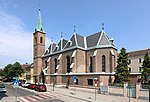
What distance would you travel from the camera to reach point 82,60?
46219 mm

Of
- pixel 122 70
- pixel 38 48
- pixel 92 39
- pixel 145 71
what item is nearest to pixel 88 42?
pixel 92 39

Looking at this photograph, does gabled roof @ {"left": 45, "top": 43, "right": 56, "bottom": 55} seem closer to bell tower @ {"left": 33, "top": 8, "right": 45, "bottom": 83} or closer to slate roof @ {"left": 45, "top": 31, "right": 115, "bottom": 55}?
bell tower @ {"left": 33, "top": 8, "right": 45, "bottom": 83}

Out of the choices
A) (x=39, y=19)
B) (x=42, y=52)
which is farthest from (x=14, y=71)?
(x=39, y=19)

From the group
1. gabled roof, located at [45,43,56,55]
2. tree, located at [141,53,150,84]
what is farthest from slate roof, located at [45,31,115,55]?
tree, located at [141,53,150,84]

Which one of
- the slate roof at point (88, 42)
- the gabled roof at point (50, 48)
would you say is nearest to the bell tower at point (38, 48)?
the gabled roof at point (50, 48)

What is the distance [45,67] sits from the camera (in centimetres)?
6072

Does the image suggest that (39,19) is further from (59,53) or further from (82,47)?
(82,47)

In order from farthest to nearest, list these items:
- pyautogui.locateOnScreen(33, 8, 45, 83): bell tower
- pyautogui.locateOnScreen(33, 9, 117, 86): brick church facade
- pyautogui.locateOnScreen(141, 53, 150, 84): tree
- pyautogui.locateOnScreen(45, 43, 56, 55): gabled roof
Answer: pyautogui.locateOnScreen(33, 8, 45, 83): bell tower, pyautogui.locateOnScreen(45, 43, 56, 55): gabled roof, pyautogui.locateOnScreen(33, 9, 117, 86): brick church facade, pyautogui.locateOnScreen(141, 53, 150, 84): tree

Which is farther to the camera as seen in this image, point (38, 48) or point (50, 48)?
point (38, 48)

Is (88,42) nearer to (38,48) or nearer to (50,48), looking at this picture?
(50,48)

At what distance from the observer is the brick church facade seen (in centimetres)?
3975

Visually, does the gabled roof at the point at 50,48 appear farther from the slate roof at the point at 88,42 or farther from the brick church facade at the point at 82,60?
A: the slate roof at the point at 88,42

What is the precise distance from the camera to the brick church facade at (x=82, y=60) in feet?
130

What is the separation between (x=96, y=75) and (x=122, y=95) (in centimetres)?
1158
